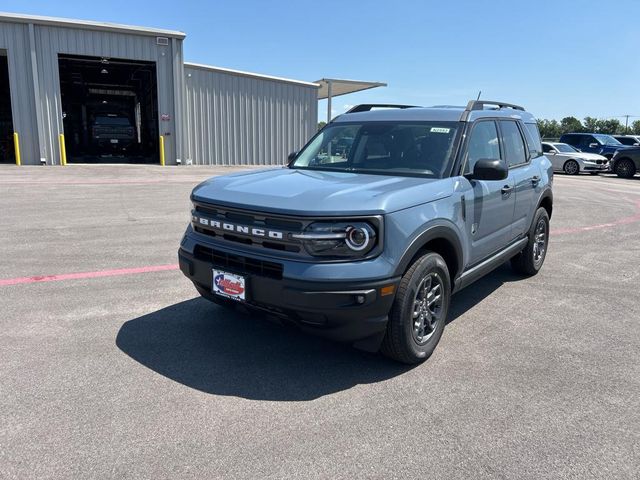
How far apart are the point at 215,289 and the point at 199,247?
375 mm

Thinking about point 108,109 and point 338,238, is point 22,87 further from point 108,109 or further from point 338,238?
point 338,238

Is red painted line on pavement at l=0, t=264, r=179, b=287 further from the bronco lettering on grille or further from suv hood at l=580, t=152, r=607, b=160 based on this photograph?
suv hood at l=580, t=152, r=607, b=160

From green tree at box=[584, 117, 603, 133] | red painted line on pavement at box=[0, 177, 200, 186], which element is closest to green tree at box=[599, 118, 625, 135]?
green tree at box=[584, 117, 603, 133]

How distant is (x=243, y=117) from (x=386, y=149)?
21145 mm

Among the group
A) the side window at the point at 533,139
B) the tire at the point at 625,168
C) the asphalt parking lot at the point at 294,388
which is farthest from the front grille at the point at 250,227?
the tire at the point at 625,168

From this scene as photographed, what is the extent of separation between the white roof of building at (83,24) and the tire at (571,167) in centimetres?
1855

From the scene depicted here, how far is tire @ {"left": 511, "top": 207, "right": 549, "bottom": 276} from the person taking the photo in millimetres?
5789

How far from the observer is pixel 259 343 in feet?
13.0

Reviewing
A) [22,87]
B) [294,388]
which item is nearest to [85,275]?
[294,388]

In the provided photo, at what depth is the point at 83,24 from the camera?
1967cm

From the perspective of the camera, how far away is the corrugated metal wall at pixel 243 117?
23.0 m

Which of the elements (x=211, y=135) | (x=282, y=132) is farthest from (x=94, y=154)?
(x=282, y=132)

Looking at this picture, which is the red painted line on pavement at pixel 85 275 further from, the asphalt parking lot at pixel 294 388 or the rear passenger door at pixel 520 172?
the rear passenger door at pixel 520 172

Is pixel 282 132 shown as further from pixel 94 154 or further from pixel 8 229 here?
pixel 8 229
